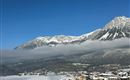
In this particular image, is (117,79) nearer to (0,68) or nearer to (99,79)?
(99,79)

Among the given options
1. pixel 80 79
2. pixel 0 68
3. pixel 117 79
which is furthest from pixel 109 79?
pixel 0 68

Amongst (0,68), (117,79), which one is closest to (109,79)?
(117,79)

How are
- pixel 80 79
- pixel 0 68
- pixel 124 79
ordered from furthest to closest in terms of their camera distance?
pixel 0 68
pixel 124 79
pixel 80 79

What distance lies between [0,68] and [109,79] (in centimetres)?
8496

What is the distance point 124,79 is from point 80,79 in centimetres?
919

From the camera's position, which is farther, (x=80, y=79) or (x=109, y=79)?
(x=109, y=79)

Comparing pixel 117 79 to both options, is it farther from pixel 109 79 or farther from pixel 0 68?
pixel 0 68

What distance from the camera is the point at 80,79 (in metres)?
72.1

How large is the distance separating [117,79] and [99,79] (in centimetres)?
324

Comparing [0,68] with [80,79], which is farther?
[0,68]

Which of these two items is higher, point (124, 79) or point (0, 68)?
point (0, 68)

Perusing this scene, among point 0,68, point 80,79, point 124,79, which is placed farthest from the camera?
point 0,68

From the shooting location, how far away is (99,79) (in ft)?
260

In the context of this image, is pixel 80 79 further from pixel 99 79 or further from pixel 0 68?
pixel 0 68
